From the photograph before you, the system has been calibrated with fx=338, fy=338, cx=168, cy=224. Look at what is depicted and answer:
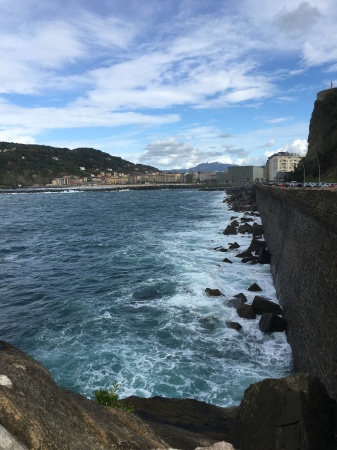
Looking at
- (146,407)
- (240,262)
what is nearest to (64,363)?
(146,407)

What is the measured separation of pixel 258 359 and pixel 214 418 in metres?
5.80

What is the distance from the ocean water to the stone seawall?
5.65 ft

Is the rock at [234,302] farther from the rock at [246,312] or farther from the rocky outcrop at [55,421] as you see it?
the rocky outcrop at [55,421]

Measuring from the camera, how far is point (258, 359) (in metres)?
14.8

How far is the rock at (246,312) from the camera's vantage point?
18.5 meters

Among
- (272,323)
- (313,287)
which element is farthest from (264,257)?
(313,287)

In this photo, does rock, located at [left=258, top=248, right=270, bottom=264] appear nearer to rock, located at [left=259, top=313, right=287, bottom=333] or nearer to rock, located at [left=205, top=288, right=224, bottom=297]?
rock, located at [left=205, top=288, right=224, bottom=297]

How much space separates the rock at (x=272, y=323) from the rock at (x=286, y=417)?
912 cm

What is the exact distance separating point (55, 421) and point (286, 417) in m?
4.90

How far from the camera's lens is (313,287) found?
13.7 m

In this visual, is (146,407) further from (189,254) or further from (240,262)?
(189,254)

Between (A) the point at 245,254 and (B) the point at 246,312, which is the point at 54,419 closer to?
(B) the point at 246,312

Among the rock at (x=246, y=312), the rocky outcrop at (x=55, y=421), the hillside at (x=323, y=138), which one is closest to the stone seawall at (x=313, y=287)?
the rock at (x=246, y=312)

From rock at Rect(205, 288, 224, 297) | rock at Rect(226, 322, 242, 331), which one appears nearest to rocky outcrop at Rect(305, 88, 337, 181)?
rock at Rect(205, 288, 224, 297)
